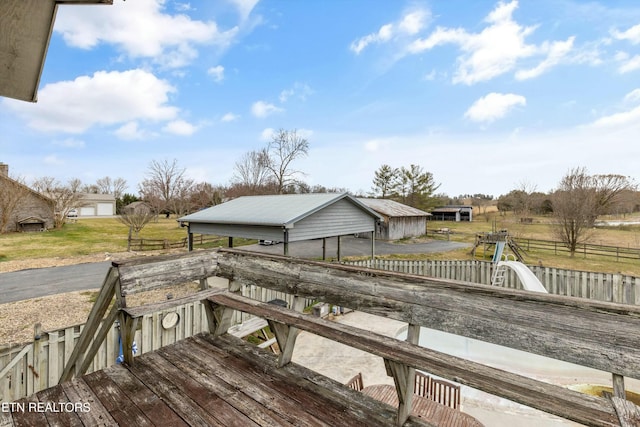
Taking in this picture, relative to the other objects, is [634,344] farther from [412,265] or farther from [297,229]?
[412,265]

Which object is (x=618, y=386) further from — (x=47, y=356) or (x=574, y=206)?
(x=574, y=206)

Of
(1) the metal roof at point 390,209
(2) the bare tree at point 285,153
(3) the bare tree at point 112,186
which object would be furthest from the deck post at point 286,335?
(3) the bare tree at point 112,186

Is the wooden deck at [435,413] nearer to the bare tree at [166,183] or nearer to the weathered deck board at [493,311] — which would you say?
the weathered deck board at [493,311]

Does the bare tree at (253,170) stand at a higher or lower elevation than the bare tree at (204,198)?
higher

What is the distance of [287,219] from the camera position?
9.60 metres

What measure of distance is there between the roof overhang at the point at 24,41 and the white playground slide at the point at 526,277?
40.6 ft

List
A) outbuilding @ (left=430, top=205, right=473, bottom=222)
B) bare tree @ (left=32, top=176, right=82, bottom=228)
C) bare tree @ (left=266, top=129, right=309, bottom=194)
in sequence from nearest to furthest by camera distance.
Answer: bare tree @ (left=32, top=176, right=82, bottom=228) → bare tree @ (left=266, top=129, right=309, bottom=194) → outbuilding @ (left=430, top=205, right=473, bottom=222)

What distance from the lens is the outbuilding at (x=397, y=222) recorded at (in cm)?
2555

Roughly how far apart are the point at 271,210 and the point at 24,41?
9.58 metres

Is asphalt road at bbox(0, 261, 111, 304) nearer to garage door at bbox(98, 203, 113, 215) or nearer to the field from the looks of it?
the field

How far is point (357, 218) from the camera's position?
1384 cm

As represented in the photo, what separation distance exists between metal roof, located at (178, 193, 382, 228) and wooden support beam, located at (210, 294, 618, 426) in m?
7.59

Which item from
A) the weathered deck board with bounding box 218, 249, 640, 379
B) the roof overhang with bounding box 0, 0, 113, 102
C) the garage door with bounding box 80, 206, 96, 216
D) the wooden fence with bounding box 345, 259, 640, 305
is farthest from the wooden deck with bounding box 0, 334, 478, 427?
the garage door with bounding box 80, 206, 96, 216

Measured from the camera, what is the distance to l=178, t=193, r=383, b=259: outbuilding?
10.0m
